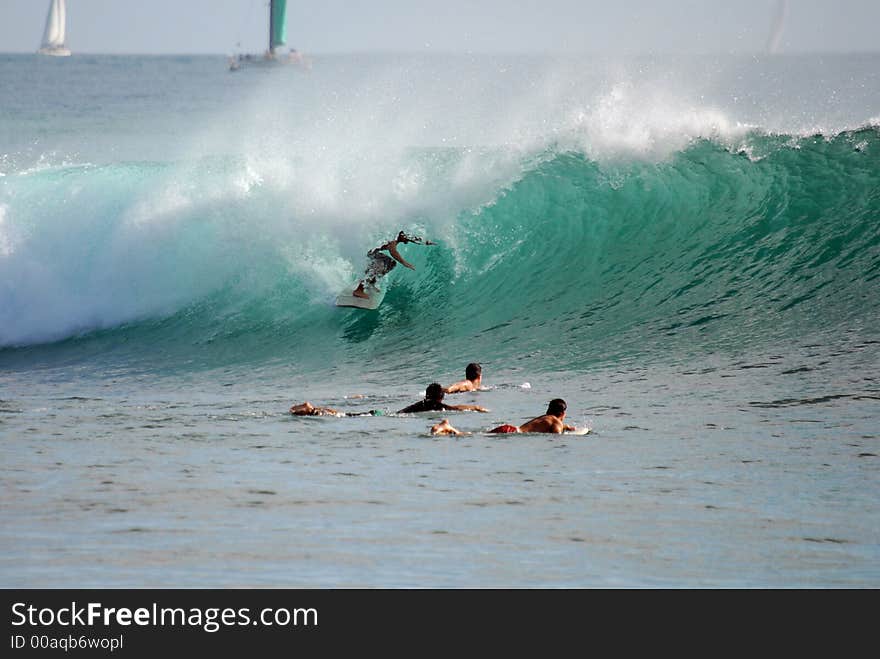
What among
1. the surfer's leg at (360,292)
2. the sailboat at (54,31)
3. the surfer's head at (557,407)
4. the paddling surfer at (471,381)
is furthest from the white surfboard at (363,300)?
the sailboat at (54,31)

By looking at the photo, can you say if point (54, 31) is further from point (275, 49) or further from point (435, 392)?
point (435, 392)

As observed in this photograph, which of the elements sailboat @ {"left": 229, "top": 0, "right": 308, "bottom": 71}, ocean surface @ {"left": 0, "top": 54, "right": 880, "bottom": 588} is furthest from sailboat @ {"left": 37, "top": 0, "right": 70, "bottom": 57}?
ocean surface @ {"left": 0, "top": 54, "right": 880, "bottom": 588}

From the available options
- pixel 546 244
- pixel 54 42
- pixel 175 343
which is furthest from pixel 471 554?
pixel 54 42

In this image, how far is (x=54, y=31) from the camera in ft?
354

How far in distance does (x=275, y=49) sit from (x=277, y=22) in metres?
3.27

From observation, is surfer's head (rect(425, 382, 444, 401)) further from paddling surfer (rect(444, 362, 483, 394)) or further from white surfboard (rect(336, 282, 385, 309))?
white surfboard (rect(336, 282, 385, 309))

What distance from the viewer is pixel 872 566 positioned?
7398 millimetres

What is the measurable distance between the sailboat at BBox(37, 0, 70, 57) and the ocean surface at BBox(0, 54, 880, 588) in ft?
265

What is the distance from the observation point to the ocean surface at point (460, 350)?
25.8 feet

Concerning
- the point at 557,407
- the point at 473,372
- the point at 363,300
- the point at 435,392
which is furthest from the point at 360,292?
the point at 557,407

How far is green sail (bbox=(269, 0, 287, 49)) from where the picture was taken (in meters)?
82.7

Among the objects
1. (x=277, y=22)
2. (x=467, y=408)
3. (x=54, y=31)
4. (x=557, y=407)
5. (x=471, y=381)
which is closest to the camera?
(x=557, y=407)
